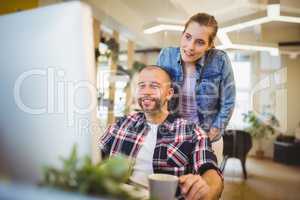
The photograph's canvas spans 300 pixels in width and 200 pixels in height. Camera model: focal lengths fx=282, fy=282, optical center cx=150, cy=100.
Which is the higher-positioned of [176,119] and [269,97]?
[269,97]

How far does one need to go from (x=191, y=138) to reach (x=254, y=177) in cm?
38

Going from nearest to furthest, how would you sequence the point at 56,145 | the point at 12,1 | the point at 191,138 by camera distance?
the point at 56,145
the point at 191,138
the point at 12,1

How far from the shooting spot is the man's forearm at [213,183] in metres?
1.15

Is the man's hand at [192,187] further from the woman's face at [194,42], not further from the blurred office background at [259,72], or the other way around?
the woman's face at [194,42]

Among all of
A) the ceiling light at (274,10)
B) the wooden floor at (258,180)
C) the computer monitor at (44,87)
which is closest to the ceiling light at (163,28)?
the ceiling light at (274,10)

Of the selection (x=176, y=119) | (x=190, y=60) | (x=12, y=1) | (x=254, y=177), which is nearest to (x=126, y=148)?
(x=176, y=119)

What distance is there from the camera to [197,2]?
4.43ft

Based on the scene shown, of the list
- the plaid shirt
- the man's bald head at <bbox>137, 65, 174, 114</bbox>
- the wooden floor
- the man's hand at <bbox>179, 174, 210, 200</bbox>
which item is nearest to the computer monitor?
the man's hand at <bbox>179, 174, 210, 200</bbox>

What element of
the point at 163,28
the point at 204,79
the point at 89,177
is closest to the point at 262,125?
the point at 204,79

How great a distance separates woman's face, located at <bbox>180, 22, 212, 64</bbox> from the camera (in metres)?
1.30

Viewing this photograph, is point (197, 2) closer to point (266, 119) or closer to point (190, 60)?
point (190, 60)

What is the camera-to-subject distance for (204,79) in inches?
51.6

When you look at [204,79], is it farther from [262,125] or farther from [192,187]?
[192,187]

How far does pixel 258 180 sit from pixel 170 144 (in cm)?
45
